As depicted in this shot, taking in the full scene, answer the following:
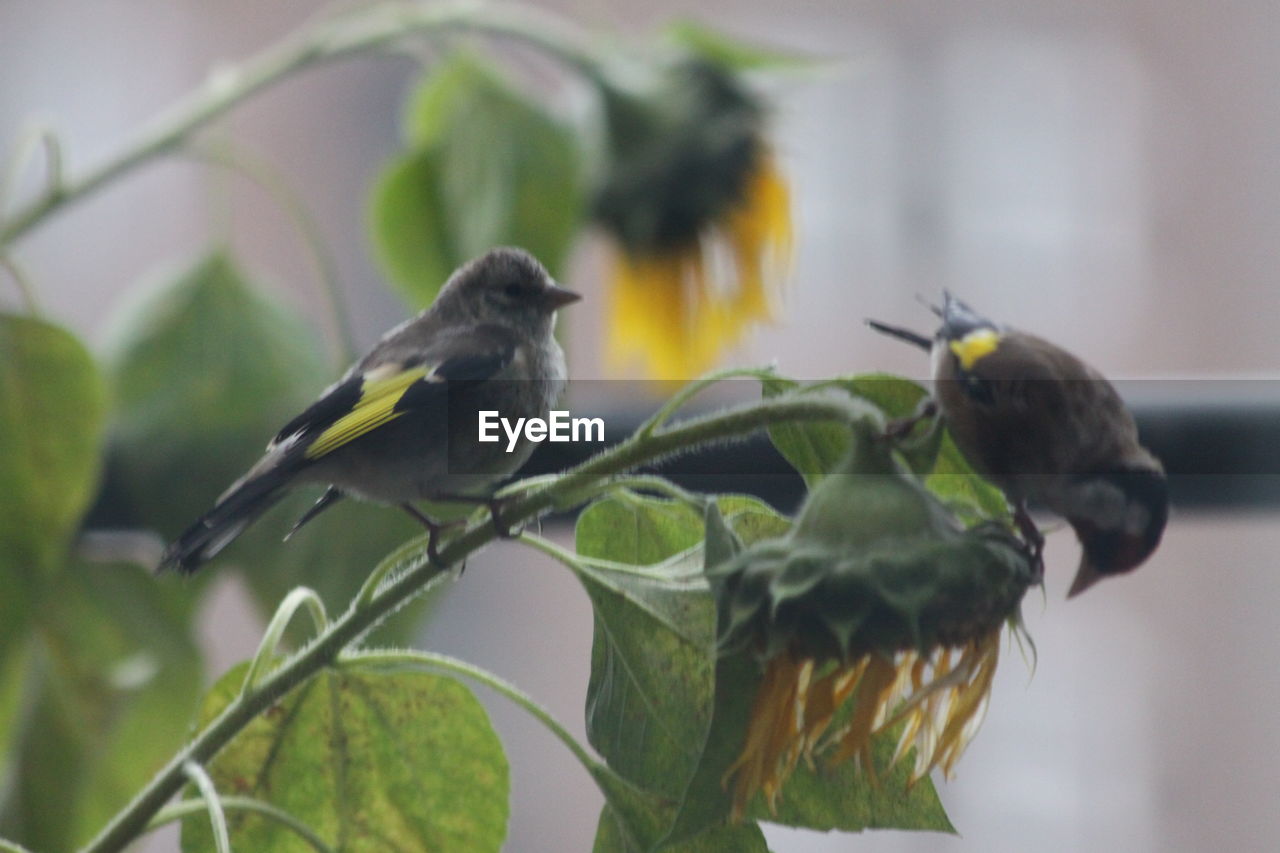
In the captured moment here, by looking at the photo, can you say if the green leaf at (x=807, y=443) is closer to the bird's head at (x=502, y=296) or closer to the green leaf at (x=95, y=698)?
the bird's head at (x=502, y=296)

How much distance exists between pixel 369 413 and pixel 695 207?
0.38m

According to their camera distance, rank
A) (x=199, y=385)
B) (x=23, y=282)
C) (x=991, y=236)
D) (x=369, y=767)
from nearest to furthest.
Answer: (x=369, y=767)
(x=23, y=282)
(x=199, y=385)
(x=991, y=236)

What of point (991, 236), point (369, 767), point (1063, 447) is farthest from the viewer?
point (991, 236)

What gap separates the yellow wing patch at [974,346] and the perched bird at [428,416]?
0.28ft

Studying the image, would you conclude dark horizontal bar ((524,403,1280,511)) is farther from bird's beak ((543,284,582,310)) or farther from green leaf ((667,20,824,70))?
green leaf ((667,20,824,70))

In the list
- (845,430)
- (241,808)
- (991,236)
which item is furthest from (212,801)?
(991,236)

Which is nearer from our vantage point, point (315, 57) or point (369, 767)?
point (369, 767)

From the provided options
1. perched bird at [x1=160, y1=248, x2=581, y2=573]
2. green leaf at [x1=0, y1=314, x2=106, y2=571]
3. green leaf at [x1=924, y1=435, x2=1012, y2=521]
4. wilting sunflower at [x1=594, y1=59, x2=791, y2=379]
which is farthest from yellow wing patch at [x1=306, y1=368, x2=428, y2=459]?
wilting sunflower at [x1=594, y1=59, x2=791, y2=379]

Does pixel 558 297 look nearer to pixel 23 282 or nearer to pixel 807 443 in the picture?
pixel 807 443

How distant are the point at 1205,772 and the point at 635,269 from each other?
743mm

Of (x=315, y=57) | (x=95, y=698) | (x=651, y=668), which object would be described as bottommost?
(x=95, y=698)

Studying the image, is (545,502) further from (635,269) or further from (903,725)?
(635,269)

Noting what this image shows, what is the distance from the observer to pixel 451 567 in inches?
12.7

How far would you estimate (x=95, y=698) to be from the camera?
A: 1.93 feet
